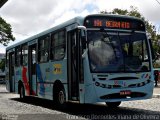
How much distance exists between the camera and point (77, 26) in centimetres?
1270

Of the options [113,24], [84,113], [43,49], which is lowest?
[84,113]

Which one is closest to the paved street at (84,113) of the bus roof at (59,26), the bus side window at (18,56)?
the bus roof at (59,26)

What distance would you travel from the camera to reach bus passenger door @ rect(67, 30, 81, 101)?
1284cm

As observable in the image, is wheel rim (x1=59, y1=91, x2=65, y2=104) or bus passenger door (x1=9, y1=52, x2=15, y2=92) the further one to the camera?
bus passenger door (x1=9, y1=52, x2=15, y2=92)

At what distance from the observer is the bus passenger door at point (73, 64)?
42.1ft

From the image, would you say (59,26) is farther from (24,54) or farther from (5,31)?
(5,31)

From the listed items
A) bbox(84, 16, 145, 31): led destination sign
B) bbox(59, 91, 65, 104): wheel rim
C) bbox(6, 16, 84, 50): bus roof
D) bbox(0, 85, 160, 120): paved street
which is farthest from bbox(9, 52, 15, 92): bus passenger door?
bbox(84, 16, 145, 31): led destination sign

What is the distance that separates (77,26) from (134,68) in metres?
2.29

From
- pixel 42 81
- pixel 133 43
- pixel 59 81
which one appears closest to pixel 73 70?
pixel 59 81

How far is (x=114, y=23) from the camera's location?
12945 mm

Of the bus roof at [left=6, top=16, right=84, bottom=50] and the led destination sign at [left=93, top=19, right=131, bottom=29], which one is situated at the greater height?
the bus roof at [left=6, top=16, right=84, bottom=50]

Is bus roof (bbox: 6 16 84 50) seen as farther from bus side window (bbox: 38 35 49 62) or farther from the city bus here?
bus side window (bbox: 38 35 49 62)

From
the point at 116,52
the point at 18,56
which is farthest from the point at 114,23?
the point at 18,56

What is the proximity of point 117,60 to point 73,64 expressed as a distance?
169 cm
